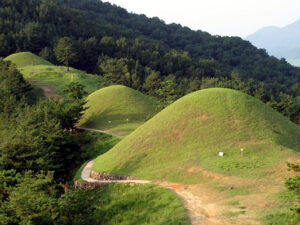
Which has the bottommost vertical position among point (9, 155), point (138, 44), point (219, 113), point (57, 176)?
point (57, 176)

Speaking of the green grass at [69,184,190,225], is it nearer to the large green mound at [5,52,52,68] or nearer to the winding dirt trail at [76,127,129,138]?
the winding dirt trail at [76,127,129,138]

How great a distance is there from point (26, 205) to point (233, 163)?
11.0m

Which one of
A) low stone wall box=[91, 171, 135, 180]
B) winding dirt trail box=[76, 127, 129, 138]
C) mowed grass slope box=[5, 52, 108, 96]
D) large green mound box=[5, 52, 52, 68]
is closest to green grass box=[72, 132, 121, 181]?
winding dirt trail box=[76, 127, 129, 138]

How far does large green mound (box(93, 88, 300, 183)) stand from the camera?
62.1 ft

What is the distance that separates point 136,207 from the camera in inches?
633

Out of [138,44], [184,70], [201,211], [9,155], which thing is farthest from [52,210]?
[138,44]

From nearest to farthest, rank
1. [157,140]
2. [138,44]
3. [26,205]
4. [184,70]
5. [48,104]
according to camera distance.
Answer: [26,205] < [157,140] < [48,104] < [184,70] < [138,44]

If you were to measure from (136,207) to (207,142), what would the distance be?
24.4ft

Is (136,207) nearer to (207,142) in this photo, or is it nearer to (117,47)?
(207,142)

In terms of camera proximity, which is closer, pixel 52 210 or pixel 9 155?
pixel 52 210

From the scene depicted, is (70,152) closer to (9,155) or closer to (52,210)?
(9,155)

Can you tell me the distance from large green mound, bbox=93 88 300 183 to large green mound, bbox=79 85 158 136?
9.39 meters

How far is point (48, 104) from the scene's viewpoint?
3362cm

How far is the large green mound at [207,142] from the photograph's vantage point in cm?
1892
